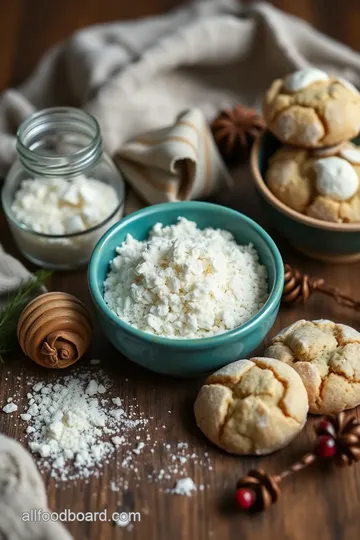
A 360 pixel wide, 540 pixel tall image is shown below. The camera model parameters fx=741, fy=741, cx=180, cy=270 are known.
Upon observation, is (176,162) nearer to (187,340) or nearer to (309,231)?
(309,231)

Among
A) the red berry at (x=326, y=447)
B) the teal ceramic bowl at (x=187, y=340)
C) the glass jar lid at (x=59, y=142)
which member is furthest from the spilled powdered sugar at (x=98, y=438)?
the glass jar lid at (x=59, y=142)

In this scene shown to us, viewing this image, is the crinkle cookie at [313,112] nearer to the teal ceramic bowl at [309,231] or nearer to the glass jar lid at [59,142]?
the teal ceramic bowl at [309,231]

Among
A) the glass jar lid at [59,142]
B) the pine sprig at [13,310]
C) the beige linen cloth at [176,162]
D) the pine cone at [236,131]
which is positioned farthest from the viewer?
the pine cone at [236,131]

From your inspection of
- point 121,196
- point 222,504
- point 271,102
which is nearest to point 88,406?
point 222,504

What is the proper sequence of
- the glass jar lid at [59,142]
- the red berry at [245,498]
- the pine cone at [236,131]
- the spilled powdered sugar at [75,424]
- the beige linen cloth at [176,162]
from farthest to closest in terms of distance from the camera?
1. the pine cone at [236,131]
2. the beige linen cloth at [176,162]
3. the glass jar lid at [59,142]
4. the spilled powdered sugar at [75,424]
5. the red berry at [245,498]

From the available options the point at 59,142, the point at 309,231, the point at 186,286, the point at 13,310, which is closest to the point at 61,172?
the point at 59,142
